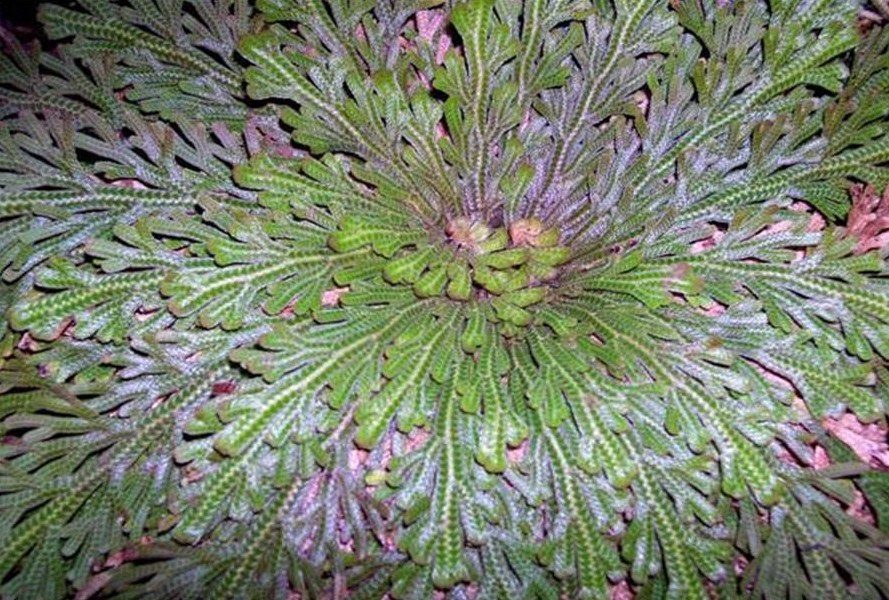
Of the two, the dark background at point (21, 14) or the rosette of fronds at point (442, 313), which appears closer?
the rosette of fronds at point (442, 313)

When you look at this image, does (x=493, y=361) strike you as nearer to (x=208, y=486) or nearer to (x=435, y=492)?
(x=435, y=492)

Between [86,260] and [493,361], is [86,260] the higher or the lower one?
the higher one

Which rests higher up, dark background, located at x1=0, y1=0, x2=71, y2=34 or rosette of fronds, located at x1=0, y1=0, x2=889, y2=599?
dark background, located at x1=0, y1=0, x2=71, y2=34

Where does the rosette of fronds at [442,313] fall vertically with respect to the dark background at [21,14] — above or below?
below

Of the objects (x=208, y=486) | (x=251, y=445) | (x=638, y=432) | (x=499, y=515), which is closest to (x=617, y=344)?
(x=638, y=432)

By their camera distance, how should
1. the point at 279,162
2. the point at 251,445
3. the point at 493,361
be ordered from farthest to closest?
the point at 279,162
the point at 493,361
the point at 251,445

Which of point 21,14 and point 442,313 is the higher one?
point 21,14

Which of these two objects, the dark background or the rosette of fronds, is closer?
the rosette of fronds

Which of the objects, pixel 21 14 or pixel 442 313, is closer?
pixel 442 313
